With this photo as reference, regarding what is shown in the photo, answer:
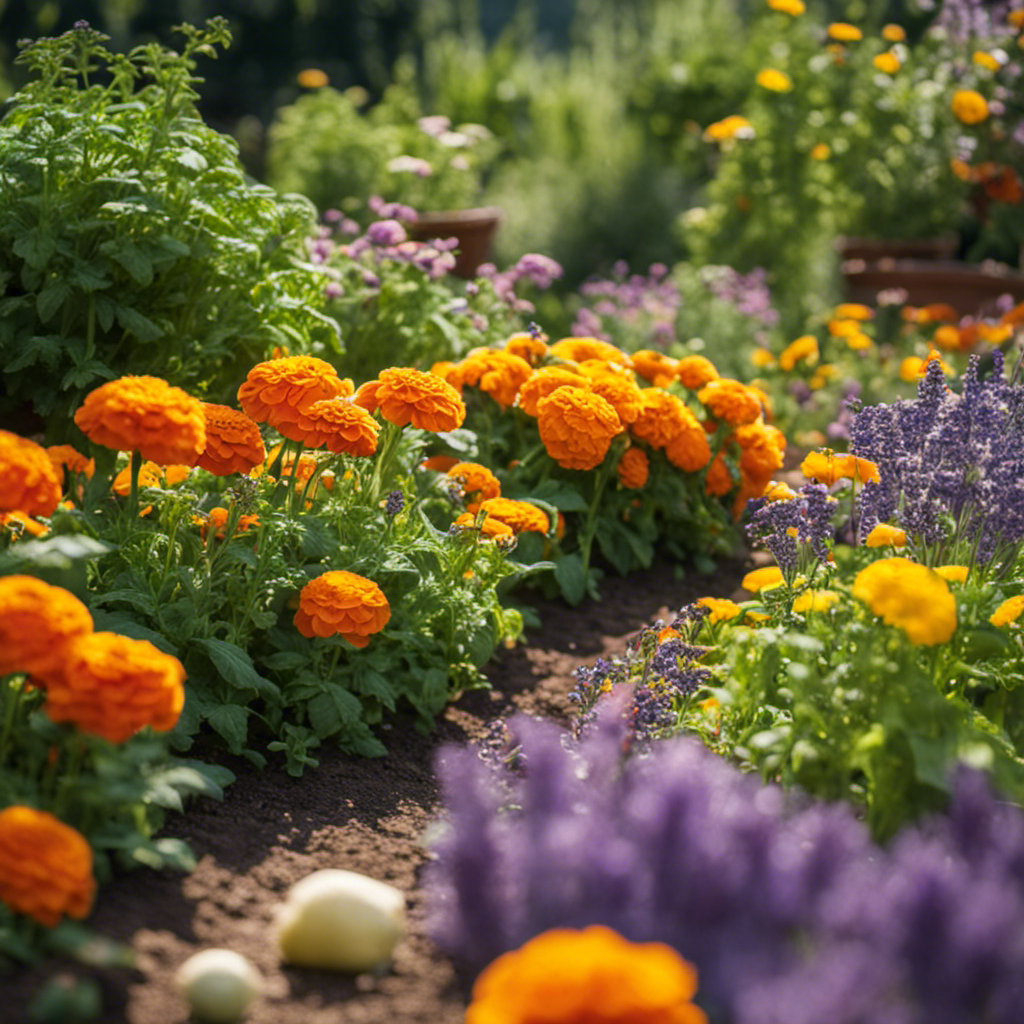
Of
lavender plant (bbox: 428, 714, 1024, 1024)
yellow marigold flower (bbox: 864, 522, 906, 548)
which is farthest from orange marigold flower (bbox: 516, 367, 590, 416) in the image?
lavender plant (bbox: 428, 714, 1024, 1024)

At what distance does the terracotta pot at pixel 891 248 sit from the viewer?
297 inches

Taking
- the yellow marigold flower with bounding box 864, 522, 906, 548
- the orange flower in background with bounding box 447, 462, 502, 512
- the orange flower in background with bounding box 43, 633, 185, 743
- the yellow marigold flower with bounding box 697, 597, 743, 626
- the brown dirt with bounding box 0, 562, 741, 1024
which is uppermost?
the yellow marigold flower with bounding box 864, 522, 906, 548

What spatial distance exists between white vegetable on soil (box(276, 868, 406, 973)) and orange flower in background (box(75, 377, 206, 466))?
0.80 meters

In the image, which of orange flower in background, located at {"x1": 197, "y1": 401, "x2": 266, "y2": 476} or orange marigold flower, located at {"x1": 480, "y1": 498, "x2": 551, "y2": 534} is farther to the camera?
orange marigold flower, located at {"x1": 480, "y1": 498, "x2": 551, "y2": 534}

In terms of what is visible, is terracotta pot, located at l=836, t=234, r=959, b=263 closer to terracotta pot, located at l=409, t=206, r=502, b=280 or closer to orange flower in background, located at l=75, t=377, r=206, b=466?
terracotta pot, located at l=409, t=206, r=502, b=280

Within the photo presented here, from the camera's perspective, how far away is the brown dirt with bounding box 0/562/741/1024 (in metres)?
1.72

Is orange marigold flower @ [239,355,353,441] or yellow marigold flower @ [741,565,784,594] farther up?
orange marigold flower @ [239,355,353,441]

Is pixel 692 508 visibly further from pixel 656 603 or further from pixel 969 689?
pixel 969 689

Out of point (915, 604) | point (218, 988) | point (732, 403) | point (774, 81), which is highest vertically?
point (774, 81)

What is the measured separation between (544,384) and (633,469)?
475mm

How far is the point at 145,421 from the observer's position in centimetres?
206

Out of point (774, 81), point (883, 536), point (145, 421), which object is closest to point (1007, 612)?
point (883, 536)

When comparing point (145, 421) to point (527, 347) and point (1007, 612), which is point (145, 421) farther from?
point (527, 347)

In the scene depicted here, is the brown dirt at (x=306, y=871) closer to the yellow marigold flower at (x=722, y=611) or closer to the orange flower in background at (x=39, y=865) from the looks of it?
the orange flower in background at (x=39, y=865)
